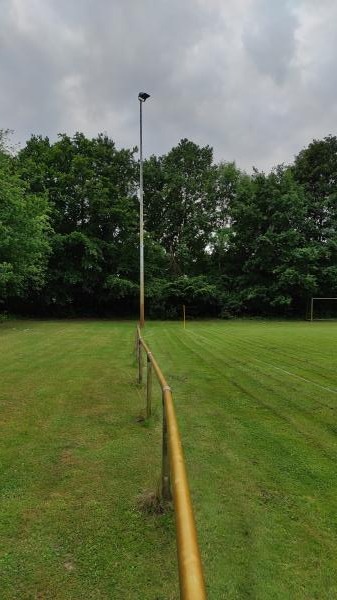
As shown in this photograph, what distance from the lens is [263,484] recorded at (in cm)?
382

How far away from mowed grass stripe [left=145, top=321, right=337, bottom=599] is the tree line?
2195cm

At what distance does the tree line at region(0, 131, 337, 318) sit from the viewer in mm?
31875

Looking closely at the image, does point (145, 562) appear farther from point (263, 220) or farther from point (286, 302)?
point (263, 220)

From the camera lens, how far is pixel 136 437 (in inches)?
202

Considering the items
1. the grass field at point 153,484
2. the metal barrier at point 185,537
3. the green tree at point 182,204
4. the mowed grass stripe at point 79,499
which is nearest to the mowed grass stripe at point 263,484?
the grass field at point 153,484

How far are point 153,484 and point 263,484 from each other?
952mm

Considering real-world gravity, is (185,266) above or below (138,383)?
above

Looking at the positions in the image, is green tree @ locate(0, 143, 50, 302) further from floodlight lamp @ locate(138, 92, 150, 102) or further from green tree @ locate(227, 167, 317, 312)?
green tree @ locate(227, 167, 317, 312)

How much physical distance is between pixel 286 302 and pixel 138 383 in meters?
28.0

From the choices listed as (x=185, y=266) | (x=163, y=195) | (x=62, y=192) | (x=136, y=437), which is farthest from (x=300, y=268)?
(x=136, y=437)

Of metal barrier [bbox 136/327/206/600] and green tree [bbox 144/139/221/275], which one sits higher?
green tree [bbox 144/139/221/275]

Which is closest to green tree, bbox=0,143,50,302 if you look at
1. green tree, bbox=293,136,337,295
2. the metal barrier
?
the metal barrier

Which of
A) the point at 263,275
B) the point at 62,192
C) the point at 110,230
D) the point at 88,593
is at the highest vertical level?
the point at 62,192

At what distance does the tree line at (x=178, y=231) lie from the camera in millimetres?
31875
